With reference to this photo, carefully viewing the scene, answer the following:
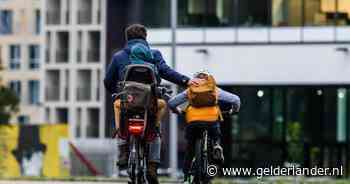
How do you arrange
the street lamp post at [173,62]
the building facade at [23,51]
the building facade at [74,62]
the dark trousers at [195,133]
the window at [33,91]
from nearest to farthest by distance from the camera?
the dark trousers at [195,133] < the street lamp post at [173,62] < the building facade at [74,62] < the building facade at [23,51] < the window at [33,91]

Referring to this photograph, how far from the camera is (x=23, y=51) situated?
98938 millimetres

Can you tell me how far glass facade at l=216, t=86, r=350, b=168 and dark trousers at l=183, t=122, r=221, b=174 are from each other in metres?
33.4

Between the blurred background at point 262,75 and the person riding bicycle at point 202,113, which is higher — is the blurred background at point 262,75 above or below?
below

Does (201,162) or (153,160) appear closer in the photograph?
A: (153,160)

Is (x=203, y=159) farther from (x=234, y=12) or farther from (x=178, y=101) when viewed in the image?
(x=234, y=12)

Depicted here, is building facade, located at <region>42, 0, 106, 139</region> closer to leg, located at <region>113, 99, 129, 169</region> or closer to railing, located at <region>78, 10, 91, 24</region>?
railing, located at <region>78, 10, 91, 24</region>

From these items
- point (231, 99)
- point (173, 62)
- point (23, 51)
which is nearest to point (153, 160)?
point (231, 99)

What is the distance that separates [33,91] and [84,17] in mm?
10883

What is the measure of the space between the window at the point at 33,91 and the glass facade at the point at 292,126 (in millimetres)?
53660

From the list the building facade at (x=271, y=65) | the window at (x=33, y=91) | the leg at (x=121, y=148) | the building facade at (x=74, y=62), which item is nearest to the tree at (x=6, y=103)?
the building facade at (x=74, y=62)

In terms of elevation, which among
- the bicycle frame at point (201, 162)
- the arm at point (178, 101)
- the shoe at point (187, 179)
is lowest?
the shoe at point (187, 179)

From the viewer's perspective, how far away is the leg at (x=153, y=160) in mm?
11453

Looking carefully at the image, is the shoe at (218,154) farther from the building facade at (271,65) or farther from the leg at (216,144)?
the building facade at (271,65)

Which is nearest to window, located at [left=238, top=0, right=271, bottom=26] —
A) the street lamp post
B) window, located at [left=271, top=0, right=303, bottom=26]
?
window, located at [left=271, top=0, right=303, bottom=26]
